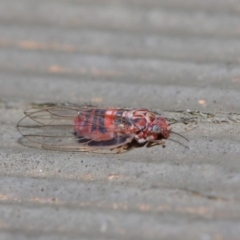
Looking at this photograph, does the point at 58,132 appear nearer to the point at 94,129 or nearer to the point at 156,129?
the point at 94,129

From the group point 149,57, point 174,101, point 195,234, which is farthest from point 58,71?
point 195,234

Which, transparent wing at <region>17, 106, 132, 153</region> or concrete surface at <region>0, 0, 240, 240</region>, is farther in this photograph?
transparent wing at <region>17, 106, 132, 153</region>

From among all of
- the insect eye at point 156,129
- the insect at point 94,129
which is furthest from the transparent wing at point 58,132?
the insect eye at point 156,129

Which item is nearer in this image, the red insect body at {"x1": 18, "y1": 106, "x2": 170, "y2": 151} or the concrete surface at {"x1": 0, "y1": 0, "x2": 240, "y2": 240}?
the concrete surface at {"x1": 0, "y1": 0, "x2": 240, "y2": 240}

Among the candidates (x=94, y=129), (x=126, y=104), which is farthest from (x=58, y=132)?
(x=126, y=104)

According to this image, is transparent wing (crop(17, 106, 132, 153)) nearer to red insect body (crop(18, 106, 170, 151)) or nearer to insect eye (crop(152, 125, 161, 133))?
red insect body (crop(18, 106, 170, 151))

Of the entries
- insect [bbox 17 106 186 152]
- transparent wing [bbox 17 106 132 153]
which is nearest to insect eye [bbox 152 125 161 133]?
insect [bbox 17 106 186 152]

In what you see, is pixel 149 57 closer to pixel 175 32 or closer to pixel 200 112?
pixel 175 32

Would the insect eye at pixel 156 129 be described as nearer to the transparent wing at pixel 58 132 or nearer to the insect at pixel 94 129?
the insect at pixel 94 129

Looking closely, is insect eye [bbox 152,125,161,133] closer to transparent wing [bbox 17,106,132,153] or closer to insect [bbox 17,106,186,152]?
insect [bbox 17,106,186,152]
